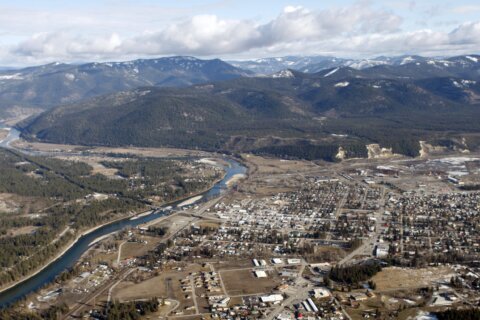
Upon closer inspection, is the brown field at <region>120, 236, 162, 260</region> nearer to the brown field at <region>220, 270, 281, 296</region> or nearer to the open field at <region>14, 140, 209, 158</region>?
the brown field at <region>220, 270, 281, 296</region>

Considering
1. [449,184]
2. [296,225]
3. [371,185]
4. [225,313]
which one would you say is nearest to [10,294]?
[225,313]

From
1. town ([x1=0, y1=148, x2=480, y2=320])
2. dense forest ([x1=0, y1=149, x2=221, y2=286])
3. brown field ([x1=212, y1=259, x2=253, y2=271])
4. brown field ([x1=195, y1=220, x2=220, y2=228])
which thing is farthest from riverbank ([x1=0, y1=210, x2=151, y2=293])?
brown field ([x1=212, y1=259, x2=253, y2=271])

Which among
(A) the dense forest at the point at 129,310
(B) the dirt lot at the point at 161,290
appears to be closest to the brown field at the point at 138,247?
(B) the dirt lot at the point at 161,290

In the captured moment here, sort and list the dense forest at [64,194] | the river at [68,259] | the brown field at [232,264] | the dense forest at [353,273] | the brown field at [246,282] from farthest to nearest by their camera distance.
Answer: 1. the dense forest at [64,194]
2. the brown field at [232,264]
3. the river at [68,259]
4. the dense forest at [353,273]
5. the brown field at [246,282]

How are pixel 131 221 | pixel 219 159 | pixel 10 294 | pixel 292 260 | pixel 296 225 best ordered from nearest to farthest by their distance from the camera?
1. pixel 10 294
2. pixel 292 260
3. pixel 296 225
4. pixel 131 221
5. pixel 219 159

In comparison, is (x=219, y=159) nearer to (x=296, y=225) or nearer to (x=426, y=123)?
(x=296, y=225)

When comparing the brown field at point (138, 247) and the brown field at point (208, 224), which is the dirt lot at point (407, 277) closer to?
the brown field at point (208, 224)
